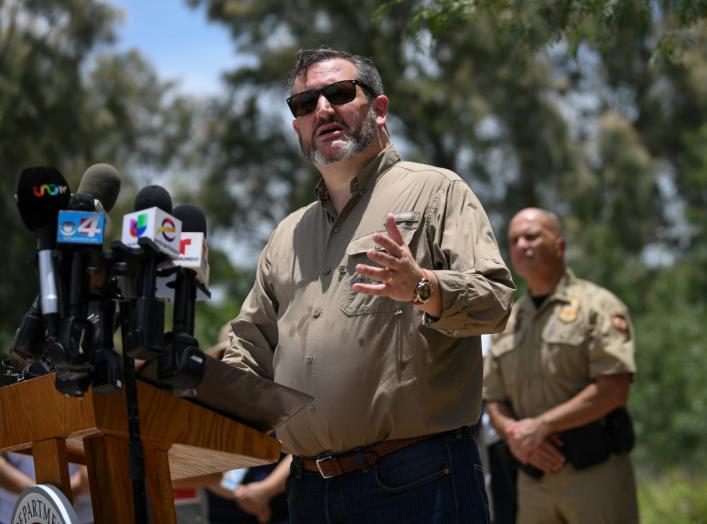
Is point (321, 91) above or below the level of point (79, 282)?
above

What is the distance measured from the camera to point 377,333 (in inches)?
145

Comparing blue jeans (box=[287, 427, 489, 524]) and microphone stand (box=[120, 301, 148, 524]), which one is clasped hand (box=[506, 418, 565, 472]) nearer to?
blue jeans (box=[287, 427, 489, 524])

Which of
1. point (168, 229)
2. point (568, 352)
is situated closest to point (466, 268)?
point (168, 229)

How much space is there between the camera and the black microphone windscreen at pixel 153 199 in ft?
10.0

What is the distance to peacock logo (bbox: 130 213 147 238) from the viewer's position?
2891mm

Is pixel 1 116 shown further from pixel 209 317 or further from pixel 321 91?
pixel 321 91

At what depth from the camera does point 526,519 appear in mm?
6582

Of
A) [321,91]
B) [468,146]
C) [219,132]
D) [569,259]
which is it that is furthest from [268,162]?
[321,91]

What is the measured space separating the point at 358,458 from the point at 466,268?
0.75 metres

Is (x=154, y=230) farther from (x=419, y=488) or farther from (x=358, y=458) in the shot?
(x=419, y=488)

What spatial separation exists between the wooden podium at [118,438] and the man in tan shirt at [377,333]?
0.49m

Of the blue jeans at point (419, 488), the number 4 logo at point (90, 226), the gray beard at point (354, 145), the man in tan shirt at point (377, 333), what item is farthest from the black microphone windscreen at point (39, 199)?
the blue jeans at point (419, 488)

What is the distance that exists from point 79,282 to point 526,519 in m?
4.40

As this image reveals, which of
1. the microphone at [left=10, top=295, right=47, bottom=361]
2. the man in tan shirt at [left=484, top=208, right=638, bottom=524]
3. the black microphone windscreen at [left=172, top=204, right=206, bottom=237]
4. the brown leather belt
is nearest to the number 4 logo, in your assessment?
the microphone at [left=10, top=295, right=47, bottom=361]
